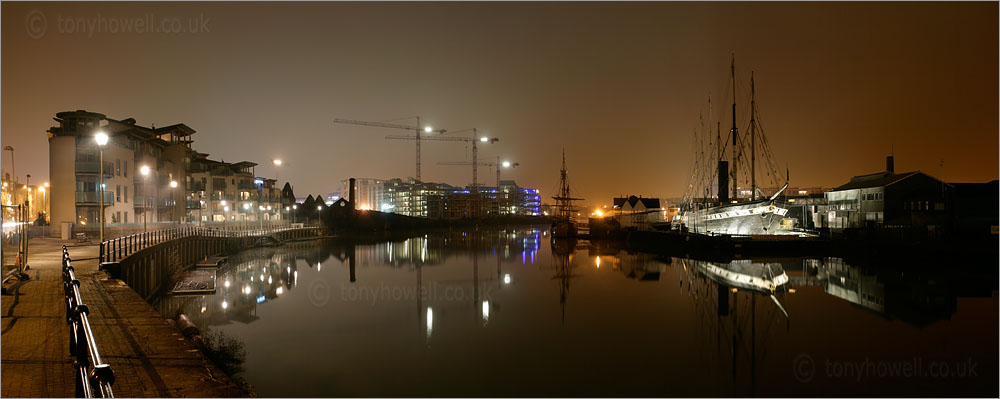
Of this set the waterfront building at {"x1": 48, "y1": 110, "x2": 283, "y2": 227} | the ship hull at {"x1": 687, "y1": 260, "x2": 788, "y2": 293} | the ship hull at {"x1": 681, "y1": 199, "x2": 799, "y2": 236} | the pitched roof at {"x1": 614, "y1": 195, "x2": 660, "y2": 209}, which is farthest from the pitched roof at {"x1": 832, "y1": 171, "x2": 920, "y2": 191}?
the waterfront building at {"x1": 48, "y1": 110, "x2": 283, "y2": 227}

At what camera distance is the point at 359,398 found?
14016mm

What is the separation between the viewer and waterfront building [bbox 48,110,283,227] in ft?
133

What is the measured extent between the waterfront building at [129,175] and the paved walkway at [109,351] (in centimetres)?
1510

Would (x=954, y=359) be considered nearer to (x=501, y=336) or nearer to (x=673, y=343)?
(x=673, y=343)

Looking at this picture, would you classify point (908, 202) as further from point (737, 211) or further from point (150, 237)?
point (150, 237)

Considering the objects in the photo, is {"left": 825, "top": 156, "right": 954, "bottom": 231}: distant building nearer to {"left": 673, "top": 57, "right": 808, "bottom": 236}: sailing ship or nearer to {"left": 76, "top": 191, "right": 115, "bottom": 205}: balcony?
{"left": 673, "top": 57, "right": 808, "bottom": 236}: sailing ship

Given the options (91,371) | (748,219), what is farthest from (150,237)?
(748,219)

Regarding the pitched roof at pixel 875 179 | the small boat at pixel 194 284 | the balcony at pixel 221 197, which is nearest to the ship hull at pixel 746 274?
the pitched roof at pixel 875 179

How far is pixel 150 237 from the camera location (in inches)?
1198

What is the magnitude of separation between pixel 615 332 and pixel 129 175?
154 ft

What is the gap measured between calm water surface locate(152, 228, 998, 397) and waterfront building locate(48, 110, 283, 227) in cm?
1440

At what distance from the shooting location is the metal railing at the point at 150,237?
20.6 m

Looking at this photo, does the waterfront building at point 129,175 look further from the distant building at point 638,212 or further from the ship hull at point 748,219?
the distant building at point 638,212

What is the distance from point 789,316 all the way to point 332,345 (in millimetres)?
19788
